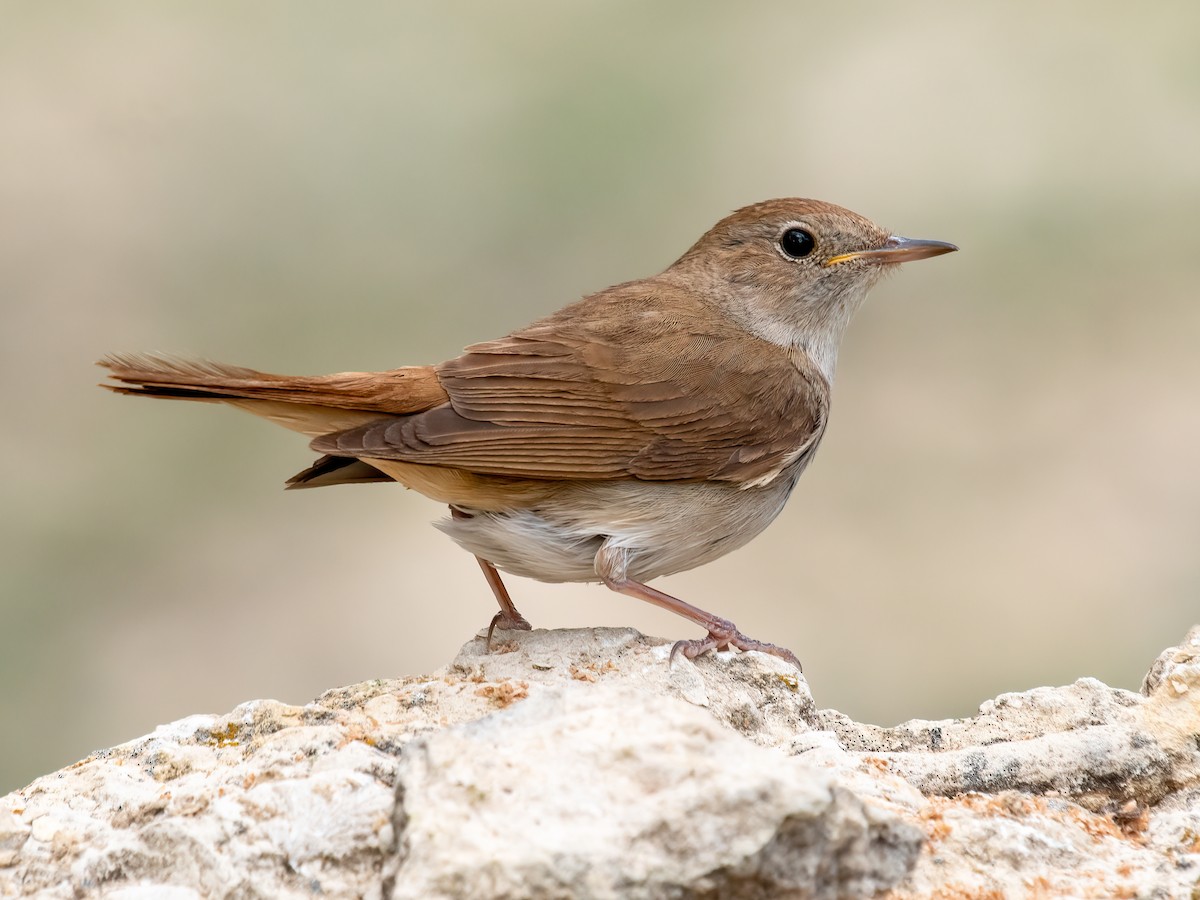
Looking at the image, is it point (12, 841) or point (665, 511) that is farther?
point (665, 511)

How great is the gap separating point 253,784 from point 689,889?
1.11 m

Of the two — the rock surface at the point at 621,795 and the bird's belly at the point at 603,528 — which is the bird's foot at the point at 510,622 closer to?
the bird's belly at the point at 603,528

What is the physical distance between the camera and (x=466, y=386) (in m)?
4.21

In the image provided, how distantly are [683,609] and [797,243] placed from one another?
1.62 meters

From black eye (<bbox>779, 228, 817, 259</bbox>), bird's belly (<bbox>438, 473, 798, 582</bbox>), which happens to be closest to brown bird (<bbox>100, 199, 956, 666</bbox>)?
bird's belly (<bbox>438, 473, 798, 582</bbox>)

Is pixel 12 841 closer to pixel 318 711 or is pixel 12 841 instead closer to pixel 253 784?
pixel 253 784

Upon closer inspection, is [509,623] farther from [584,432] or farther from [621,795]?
[621,795]

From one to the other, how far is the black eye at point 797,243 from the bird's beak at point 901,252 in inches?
4.0

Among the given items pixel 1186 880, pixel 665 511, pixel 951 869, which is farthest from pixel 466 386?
pixel 1186 880

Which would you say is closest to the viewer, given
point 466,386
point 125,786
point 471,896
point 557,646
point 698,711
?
point 471,896

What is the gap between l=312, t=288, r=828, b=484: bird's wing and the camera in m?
4.03

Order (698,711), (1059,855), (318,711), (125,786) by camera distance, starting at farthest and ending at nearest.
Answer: (318,711) → (125,786) → (1059,855) → (698,711)

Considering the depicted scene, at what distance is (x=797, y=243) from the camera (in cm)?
505

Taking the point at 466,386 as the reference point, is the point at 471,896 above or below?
below
